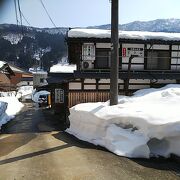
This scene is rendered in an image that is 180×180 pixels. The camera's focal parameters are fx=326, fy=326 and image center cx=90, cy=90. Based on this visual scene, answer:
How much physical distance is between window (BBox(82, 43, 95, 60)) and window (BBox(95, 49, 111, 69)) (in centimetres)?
50

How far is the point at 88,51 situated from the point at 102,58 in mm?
1213

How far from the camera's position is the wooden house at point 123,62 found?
2117 cm

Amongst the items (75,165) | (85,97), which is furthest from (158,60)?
(75,165)

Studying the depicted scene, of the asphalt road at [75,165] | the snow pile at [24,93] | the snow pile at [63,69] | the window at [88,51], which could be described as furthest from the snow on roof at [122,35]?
the snow pile at [24,93]

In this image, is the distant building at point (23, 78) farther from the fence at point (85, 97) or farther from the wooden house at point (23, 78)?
the fence at point (85, 97)

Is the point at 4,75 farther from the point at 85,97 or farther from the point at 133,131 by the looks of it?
the point at 133,131

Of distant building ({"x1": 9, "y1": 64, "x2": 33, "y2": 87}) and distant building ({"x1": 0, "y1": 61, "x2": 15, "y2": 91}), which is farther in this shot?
distant building ({"x1": 9, "y1": 64, "x2": 33, "y2": 87})

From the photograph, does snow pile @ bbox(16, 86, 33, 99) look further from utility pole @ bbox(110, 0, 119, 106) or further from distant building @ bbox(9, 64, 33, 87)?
utility pole @ bbox(110, 0, 119, 106)

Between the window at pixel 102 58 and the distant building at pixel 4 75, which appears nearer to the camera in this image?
the window at pixel 102 58

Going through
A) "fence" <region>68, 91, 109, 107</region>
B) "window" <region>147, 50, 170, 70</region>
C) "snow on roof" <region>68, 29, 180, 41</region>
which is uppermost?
"snow on roof" <region>68, 29, 180, 41</region>

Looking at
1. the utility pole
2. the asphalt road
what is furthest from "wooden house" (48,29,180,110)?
the asphalt road

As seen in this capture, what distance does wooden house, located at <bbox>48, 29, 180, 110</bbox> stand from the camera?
69.5 feet

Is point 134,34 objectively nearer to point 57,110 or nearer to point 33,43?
point 57,110

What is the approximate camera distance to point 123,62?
74.0 ft
